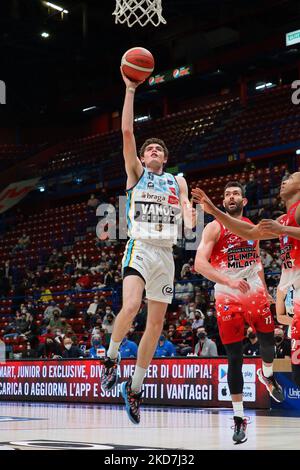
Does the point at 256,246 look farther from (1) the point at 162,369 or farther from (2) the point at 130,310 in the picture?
Result: (1) the point at 162,369

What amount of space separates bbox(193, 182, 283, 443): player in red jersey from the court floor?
0.62 meters

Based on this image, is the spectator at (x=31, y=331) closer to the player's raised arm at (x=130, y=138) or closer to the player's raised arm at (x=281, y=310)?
the player's raised arm at (x=281, y=310)

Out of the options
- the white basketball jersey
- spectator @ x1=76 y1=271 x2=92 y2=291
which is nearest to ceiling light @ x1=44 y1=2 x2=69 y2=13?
spectator @ x1=76 y1=271 x2=92 y2=291

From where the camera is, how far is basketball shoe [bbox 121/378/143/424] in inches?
279

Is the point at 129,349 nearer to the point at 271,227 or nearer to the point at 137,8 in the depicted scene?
the point at 137,8

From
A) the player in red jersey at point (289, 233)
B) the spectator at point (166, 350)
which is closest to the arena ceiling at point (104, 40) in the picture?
the spectator at point (166, 350)

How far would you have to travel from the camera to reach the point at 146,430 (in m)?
8.53

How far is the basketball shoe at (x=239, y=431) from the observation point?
674cm

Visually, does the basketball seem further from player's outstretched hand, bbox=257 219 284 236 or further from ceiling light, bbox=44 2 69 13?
ceiling light, bbox=44 2 69 13

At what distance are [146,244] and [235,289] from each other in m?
0.99

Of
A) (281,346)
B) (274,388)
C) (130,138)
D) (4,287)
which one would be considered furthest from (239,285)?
(4,287)

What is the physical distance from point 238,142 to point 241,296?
20.0 meters

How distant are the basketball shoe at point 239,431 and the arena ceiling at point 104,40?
22.1 meters

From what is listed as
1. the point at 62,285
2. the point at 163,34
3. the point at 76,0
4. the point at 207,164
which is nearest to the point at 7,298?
the point at 62,285
